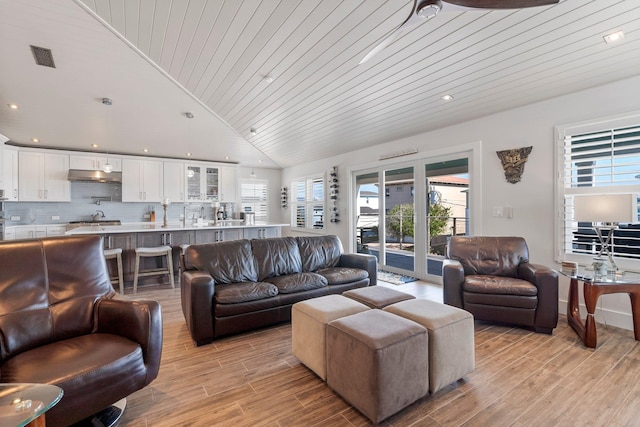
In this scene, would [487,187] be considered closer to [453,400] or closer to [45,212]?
[453,400]

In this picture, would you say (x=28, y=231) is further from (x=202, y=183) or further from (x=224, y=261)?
(x=224, y=261)

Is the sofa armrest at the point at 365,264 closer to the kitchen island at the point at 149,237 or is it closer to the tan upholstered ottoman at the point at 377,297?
the tan upholstered ottoman at the point at 377,297

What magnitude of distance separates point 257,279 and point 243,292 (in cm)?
54

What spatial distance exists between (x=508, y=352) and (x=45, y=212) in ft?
28.1

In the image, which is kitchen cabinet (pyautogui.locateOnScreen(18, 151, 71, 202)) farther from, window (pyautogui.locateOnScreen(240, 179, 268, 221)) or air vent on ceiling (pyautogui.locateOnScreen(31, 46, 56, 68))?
window (pyautogui.locateOnScreen(240, 179, 268, 221))

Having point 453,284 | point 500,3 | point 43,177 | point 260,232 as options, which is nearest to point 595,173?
point 453,284

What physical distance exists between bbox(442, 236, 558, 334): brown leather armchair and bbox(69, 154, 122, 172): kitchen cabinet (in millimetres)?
7221

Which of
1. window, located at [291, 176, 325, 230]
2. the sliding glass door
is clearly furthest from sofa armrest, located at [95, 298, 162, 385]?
window, located at [291, 176, 325, 230]

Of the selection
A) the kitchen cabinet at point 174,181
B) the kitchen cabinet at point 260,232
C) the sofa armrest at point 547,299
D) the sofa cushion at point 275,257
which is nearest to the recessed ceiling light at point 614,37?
the sofa armrest at point 547,299

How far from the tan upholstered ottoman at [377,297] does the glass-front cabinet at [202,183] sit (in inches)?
244

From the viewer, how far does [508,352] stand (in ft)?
8.30

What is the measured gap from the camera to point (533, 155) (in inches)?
142

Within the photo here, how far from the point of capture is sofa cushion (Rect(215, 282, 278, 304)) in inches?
109

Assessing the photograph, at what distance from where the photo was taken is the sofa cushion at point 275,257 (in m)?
3.50
